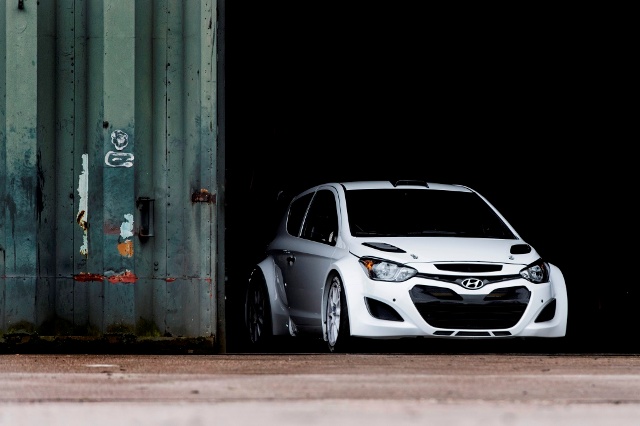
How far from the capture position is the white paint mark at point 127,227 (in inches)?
455

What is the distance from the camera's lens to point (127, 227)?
37.9 feet

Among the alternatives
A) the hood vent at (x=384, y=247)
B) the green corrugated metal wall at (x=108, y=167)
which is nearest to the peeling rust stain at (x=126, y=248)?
the green corrugated metal wall at (x=108, y=167)

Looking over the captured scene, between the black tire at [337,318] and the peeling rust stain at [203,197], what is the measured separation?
1222 mm

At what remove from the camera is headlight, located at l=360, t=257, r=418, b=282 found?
36.2ft

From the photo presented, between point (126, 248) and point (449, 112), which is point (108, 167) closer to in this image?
point (126, 248)

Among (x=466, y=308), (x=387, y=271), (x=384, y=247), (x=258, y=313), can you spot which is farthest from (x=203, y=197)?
(x=466, y=308)

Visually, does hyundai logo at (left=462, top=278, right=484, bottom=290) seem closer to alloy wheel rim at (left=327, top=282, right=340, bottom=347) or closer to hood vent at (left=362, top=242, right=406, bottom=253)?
hood vent at (left=362, top=242, right=406, bottom=253)

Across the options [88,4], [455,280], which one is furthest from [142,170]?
[455,280]

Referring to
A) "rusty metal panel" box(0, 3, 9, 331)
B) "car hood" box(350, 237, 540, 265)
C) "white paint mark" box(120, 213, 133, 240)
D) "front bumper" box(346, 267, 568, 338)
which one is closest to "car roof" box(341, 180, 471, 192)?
"car hood" box(350, 237, 540, 265)

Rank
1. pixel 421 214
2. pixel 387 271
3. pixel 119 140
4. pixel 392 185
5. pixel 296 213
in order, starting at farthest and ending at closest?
pixel 296 213 → pixel 392 185 → pixel 421 214 → pixel 119 140 → pixel 387 271

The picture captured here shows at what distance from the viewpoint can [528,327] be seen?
11.2 metres

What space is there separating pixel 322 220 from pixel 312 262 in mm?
455

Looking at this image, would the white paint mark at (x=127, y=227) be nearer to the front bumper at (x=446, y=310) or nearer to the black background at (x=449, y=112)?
the front bumper at (x=446, y=310)

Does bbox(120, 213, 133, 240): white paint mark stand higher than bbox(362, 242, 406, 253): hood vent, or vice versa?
bbox(120, 213, 133, 240): white paint mark
